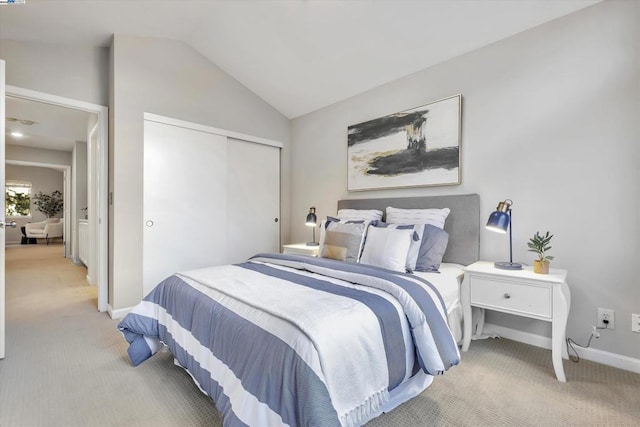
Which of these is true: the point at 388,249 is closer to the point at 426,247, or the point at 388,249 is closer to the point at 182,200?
the point at 426,247

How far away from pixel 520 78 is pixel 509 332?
2.03 m

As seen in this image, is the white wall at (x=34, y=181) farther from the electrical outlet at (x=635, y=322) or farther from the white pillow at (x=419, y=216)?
the electrical outlet at (x=635, y=322)

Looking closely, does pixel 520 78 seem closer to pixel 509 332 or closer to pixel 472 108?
pixel 472 108

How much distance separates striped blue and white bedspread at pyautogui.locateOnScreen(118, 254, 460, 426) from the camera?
3.60 feet

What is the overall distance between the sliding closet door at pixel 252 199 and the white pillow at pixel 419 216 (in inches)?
75.6

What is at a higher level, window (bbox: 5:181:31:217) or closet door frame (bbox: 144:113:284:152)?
closet door frame (bbox: 144:113:284:152)

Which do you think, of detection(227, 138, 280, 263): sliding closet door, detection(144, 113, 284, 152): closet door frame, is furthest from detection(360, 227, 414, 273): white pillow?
detection(144, 113, 284, 152): closet door frame

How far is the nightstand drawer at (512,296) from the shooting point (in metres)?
1.87

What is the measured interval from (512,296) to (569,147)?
1.17 meters

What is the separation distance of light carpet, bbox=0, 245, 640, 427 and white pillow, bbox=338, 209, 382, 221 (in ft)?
4.55

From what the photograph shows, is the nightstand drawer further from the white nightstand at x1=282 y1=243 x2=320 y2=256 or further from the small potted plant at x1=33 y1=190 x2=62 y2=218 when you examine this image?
the small potted plant at x1=33 y1=190 x2=62 y2=218

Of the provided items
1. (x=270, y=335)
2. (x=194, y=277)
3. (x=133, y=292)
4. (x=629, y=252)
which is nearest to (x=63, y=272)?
(x=133, y=292)

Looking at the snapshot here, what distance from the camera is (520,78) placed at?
2393 mm

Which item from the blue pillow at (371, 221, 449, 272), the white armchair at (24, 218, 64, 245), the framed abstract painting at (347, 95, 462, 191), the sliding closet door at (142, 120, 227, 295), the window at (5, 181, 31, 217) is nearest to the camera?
the blue pillow at (371, 221, 449, 272)
